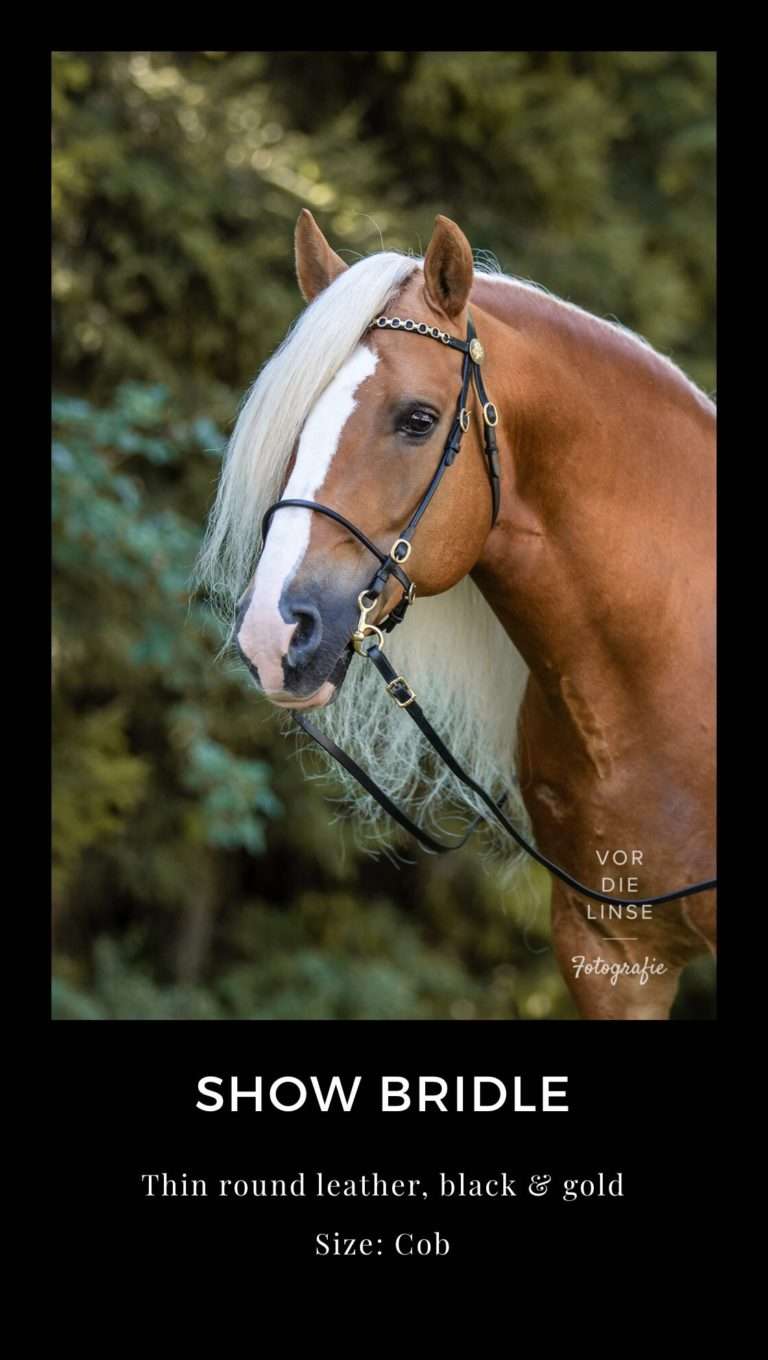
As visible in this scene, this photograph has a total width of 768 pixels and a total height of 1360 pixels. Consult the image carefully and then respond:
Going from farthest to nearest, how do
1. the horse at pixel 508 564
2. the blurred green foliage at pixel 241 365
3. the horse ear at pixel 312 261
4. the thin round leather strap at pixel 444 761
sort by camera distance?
the blurred green foliage at pixel 241 365 < the horse ear at pixel 312 261 < the thin round leather strap at pixel 444 761 < the horse at pixel 508 564

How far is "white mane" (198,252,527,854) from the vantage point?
205 cm

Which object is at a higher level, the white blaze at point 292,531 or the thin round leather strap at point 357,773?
the white blaze at point 292,531

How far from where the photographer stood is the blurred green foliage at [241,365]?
4.56m

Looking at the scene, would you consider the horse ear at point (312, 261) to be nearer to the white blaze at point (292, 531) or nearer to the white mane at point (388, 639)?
the white mane at point (388, 639)

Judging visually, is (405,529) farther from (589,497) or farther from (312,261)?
(312,261)

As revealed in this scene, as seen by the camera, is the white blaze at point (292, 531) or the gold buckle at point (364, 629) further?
the gold buckle at point (364, 629)

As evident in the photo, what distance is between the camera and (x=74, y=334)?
4.80 metres

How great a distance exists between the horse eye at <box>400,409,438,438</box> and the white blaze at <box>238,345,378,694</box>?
94 mm

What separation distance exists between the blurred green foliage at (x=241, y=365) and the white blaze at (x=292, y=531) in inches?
74.4

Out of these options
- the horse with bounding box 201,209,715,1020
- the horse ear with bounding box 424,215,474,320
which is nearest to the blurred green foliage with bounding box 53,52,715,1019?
the horse with bounding box 201,209,715,1020

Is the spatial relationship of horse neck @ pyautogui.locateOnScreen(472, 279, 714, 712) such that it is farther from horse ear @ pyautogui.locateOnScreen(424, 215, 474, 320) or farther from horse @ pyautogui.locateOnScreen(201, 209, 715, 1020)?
horse ear @ pyautogui.locateOnScreen(424, 215, 474, 320)

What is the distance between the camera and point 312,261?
7.53 ft

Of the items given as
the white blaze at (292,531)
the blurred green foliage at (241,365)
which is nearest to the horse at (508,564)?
the white blaze at (292,531)
